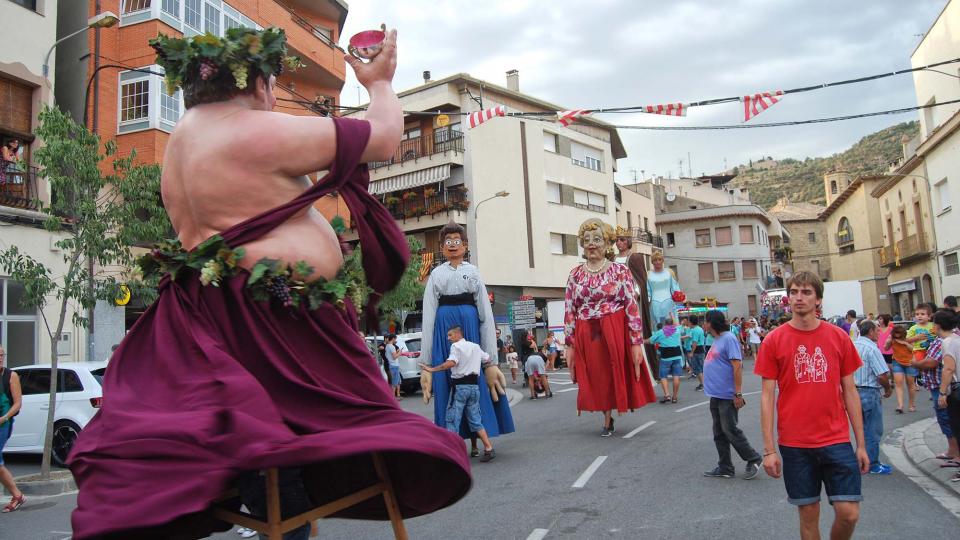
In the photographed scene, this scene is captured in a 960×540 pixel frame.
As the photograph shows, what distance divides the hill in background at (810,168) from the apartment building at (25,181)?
8518 cm

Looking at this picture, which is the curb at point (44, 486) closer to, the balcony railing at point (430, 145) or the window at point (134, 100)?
the window at point (134, 100)

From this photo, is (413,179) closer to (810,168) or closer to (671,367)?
(671,367)

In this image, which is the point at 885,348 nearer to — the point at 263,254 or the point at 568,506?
the point at 568,506

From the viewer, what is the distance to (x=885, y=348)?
13.5m

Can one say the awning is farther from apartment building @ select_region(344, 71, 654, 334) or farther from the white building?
the white building

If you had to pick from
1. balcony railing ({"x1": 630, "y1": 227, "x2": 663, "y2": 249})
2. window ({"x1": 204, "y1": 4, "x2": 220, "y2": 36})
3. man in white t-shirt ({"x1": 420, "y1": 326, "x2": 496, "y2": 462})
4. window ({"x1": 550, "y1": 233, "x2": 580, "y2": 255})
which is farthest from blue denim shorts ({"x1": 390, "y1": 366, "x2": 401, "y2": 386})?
balcony railing ({"x1": 630, "y1": 227, "x2": 663, "y2": 249})

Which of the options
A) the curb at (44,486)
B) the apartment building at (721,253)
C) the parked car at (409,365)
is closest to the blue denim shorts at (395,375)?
the parked car at (409,365)

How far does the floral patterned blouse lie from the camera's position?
8789mm

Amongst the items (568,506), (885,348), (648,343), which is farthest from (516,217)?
(568,506)

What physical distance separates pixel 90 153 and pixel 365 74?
8.69m

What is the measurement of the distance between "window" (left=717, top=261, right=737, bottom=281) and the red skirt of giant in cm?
5271

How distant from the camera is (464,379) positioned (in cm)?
748

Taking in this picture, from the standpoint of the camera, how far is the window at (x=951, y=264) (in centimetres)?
2969

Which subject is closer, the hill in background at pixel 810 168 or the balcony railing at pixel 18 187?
the balcony railing at pixel 18 187
